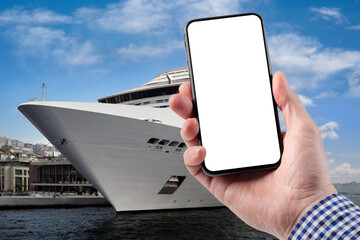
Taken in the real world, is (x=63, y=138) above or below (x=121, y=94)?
below

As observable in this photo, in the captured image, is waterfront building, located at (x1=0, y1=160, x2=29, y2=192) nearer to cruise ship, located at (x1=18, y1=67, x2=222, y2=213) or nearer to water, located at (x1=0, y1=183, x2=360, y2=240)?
water, located at (x1=0, y1=183, x2=360, y2=240)

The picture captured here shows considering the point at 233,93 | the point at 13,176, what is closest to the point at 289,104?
the point at 233,93

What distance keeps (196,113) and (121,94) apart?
23.9m

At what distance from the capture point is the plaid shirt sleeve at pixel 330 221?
1.51 metres

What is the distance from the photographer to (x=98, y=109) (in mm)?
16188

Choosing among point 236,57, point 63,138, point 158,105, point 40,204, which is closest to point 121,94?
point 158,105

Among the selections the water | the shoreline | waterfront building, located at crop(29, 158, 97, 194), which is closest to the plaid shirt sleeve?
the water

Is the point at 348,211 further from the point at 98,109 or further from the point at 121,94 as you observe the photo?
the point at 121,94

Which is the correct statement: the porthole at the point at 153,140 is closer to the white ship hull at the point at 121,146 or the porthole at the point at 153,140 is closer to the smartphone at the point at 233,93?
the white ship hull at the point at 121,146

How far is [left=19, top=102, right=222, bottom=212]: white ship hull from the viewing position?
53.4 ft

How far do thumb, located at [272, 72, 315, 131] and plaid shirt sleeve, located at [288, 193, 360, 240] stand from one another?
1.43 feet

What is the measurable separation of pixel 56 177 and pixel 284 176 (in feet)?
227

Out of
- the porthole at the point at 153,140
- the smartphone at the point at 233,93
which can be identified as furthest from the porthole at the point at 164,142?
the smartphone at the point at 233,93

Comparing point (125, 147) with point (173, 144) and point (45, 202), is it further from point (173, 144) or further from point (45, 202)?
point (45, 202)
